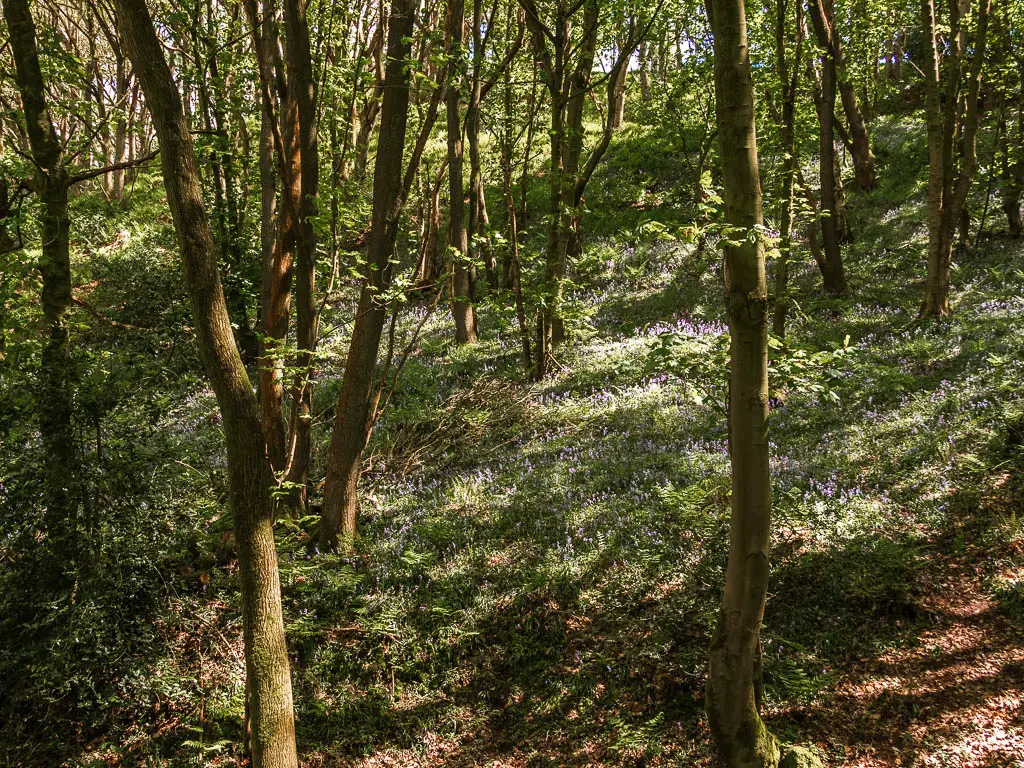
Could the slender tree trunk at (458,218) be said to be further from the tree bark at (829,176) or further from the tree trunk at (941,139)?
the tree trunk at (941,139)

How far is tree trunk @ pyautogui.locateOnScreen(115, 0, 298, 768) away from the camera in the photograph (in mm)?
2898

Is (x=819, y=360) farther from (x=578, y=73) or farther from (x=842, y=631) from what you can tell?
(x=578, y=73)

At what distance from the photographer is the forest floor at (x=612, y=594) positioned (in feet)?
14.4

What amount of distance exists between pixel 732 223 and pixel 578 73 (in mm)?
8367

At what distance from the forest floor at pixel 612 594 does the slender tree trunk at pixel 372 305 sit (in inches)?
20.0

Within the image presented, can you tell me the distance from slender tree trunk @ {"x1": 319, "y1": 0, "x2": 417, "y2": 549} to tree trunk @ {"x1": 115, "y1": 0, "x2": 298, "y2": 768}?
2.81 m

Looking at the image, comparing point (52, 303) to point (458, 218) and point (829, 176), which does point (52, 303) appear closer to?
point (458, 218)

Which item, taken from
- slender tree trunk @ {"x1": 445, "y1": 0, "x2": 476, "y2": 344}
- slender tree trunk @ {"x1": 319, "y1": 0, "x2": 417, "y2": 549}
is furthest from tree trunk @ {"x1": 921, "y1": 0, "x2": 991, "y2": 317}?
slender tree trunk @ {"x1": 319, "y1": 0, "x2": 417, "y2": 549}

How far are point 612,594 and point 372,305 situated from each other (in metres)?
3.72

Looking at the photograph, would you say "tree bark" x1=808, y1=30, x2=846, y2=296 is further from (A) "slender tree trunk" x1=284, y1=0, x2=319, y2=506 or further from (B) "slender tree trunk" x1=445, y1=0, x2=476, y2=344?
(A) "slender tree trunk" x1=284, y1=0, x2=319, y2=506

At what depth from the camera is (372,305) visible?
6469 mm

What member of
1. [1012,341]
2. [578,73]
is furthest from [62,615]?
[1012,341]

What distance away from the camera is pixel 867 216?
17344mm

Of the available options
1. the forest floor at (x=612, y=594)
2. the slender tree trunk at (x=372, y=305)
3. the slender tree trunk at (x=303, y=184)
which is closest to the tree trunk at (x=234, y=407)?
the forest floor at (x=612, y=594)
